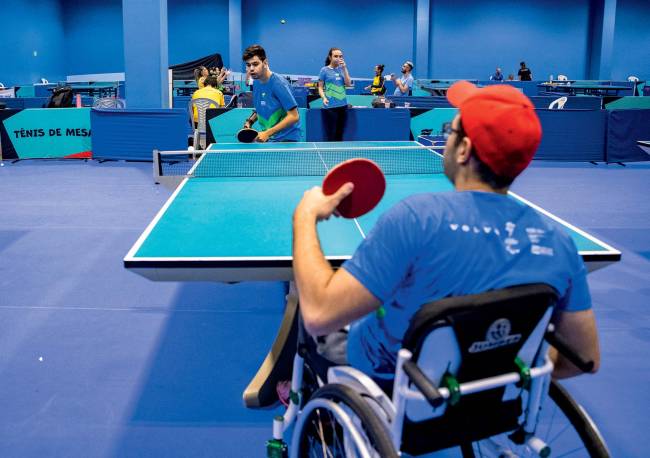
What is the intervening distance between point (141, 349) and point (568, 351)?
2.51m

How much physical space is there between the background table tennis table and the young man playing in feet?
4.37

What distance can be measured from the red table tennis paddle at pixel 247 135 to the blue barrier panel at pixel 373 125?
15.3ft

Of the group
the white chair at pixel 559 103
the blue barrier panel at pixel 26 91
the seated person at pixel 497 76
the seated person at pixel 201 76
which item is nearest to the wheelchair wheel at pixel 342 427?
the seated person at pixel 201 76

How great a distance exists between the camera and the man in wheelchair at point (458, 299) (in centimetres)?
144

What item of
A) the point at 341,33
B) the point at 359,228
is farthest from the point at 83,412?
the point at 341,33

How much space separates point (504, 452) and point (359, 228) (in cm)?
127

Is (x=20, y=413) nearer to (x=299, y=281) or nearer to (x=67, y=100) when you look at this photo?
(x=299, y=281)

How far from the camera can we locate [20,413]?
2.88m

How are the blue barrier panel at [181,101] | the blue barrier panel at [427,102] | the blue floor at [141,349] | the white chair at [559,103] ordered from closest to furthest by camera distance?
the blue floor at [141,349], the blue barrier panel at [427,102], the white chair at [559,103], the blue barrier panel at [181,101]

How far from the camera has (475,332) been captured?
143cm

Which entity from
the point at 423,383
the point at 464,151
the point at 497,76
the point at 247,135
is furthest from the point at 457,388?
the point at 497,76

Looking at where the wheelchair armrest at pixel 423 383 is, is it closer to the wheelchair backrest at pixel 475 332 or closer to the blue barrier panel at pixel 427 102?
the wheelchair backrest at pixel 475 332

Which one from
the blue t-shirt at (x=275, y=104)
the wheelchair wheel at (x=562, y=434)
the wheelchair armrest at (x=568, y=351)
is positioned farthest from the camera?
the blue t-shirt at (x=275, y=104)

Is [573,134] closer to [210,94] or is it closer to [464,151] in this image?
[210,94]
